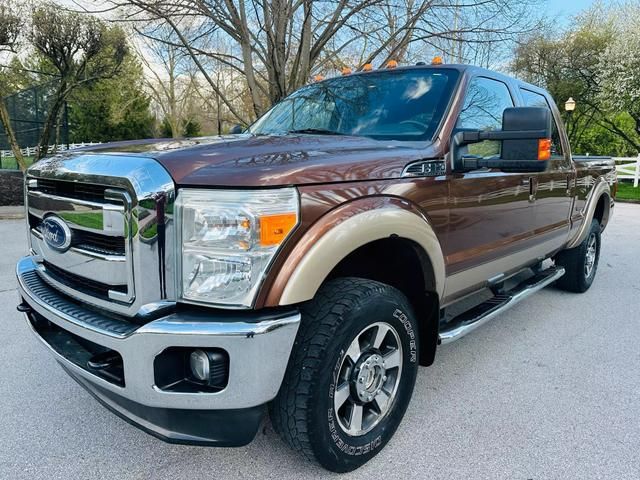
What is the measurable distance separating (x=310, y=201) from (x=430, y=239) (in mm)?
855

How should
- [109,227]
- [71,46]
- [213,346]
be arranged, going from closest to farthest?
1. [213,346]
2. [109,227]
3. [71,46]

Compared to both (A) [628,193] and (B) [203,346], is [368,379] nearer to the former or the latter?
(B) [203,346]

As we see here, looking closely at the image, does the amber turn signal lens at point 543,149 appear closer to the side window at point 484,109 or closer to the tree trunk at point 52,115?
the side window at point 484,109

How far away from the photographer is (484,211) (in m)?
3.03

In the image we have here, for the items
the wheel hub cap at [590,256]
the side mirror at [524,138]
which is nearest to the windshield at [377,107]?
the side mirror at [524,138]

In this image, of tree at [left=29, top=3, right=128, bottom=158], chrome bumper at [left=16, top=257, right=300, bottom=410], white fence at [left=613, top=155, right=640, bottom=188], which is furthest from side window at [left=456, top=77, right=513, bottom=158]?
white fence at [left=613, top=155, right=640, bottom=188]

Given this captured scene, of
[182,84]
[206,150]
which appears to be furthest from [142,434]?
[182,84]

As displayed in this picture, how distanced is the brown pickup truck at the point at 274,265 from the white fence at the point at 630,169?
20579 millimetres

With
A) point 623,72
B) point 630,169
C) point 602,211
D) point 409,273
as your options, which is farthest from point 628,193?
point 409,273

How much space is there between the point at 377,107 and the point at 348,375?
1.70 meters

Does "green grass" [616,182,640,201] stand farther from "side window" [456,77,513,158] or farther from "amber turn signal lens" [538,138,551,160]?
"amber turn signal lens" [538,138,551,160]

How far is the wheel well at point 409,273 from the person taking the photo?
99.3 inches

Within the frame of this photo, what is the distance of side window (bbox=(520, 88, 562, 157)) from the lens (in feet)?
13.0

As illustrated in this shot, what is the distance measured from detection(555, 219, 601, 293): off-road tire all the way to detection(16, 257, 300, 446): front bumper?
4102 millimetres
